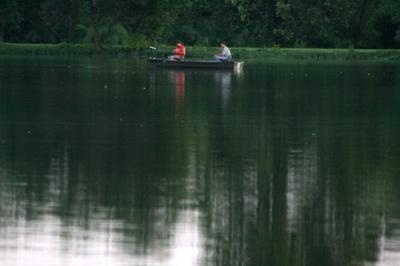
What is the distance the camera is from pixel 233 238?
18.8 meters

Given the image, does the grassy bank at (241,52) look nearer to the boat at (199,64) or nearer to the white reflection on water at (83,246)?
the boat at (199,64)

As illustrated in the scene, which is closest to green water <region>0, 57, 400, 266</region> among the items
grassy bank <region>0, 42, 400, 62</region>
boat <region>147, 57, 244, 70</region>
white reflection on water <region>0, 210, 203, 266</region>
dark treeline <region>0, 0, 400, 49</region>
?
white reflection on water <region>0, 210, 203, 266</region>

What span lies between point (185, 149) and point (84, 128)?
4985 millimetres

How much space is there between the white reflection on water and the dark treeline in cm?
7532

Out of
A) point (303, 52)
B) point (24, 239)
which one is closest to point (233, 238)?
point (24, 239)

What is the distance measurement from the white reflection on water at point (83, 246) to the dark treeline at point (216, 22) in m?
75.3

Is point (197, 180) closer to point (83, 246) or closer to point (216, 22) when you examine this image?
point (83, 246)

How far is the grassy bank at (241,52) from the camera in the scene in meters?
90.4

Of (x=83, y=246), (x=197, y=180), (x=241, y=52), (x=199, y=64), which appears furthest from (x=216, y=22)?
(x=83, y=246)

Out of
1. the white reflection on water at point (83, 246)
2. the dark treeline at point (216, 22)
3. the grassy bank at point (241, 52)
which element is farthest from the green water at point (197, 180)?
the dark treeline at point (216, 22)

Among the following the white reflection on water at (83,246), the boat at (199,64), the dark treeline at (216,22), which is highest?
the dark treeline at (216,22)

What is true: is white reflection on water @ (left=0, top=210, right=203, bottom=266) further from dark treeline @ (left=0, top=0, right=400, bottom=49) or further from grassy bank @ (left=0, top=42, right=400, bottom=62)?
dark treeline @ (left=0, top=0, right=400, bottom=49)

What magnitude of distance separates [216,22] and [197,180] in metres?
77.9

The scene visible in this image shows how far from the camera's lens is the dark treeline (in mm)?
96000
